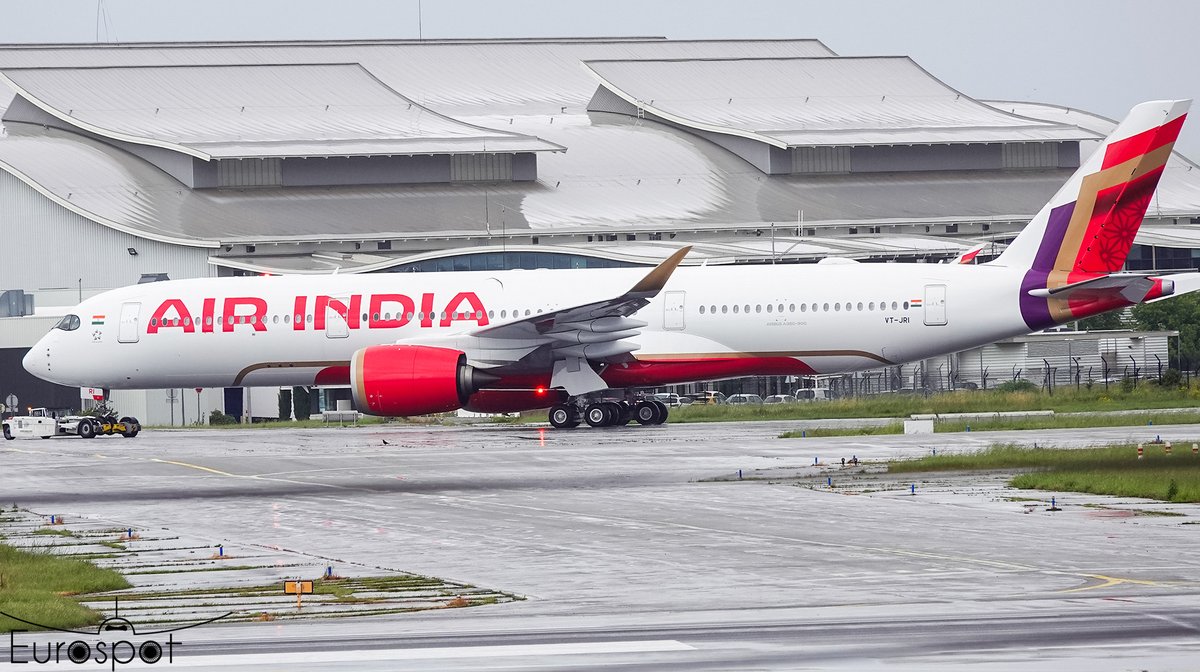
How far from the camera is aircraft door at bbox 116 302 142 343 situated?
3881 cm

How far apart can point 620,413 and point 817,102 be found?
5218 centimetres

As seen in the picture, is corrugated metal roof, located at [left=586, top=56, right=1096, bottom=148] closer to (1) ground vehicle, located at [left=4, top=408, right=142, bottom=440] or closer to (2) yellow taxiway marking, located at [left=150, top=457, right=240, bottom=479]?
(1) ground vehicle, located at [left=4, top=408, right=142, bottom=440]

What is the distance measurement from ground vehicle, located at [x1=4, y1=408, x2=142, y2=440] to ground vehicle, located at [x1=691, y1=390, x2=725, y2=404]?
21.5 m

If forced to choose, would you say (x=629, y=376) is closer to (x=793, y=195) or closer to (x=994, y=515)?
(x=994, y=515)

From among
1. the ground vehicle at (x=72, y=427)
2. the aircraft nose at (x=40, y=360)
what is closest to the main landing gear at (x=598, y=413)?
the ground vehicle at (x=72, y=427)

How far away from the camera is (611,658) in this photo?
10.2m

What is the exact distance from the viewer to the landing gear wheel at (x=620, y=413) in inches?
1494

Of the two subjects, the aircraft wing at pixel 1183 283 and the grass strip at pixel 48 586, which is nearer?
the grass strip at pixel 48 586

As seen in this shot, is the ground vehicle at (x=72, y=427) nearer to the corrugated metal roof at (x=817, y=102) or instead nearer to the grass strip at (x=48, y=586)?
the grass strip at (x=48, y=586)

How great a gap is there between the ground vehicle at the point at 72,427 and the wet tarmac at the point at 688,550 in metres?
12.1

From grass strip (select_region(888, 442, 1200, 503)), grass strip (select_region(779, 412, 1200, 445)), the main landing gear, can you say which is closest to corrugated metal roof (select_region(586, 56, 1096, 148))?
the main landing gear

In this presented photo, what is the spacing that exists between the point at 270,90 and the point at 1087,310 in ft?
194

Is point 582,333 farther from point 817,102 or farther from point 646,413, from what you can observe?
point 817,102

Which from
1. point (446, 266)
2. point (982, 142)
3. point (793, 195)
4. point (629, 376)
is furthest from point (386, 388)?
point (982, 142)
